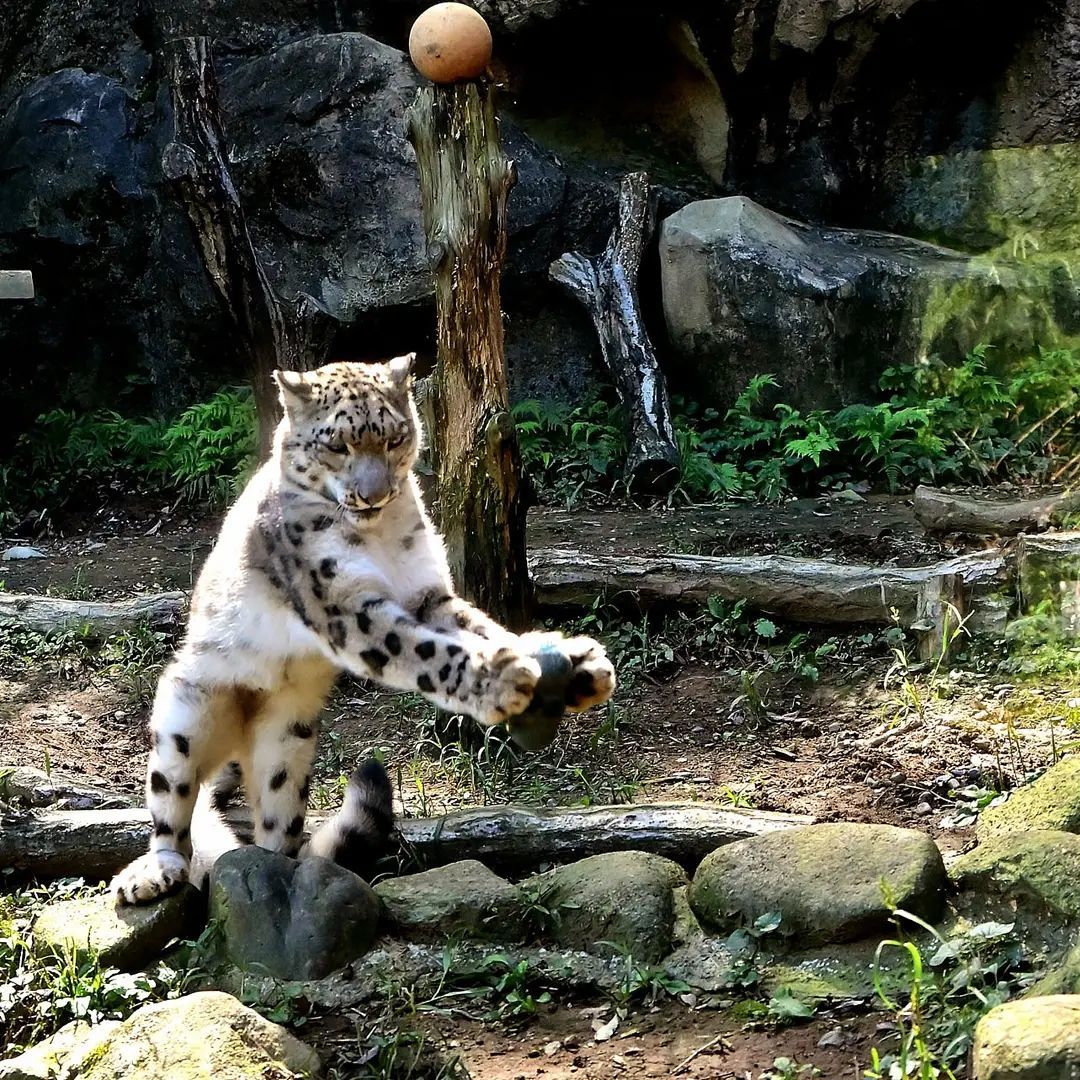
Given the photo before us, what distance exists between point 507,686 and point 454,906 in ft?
3.40

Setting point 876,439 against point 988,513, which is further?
point 876,439

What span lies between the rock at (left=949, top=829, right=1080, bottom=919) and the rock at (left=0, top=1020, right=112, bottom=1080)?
2414 mm

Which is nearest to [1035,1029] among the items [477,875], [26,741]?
[477,875]

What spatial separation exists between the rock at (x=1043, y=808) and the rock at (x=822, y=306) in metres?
6.40

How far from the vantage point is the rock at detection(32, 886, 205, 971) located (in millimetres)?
4434

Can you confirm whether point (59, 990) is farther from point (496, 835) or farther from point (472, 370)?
point (472, 370)

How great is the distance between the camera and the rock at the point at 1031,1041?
2918 mm

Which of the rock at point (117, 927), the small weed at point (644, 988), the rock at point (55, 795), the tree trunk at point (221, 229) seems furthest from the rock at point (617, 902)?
the tree trunk at point (221, 229)

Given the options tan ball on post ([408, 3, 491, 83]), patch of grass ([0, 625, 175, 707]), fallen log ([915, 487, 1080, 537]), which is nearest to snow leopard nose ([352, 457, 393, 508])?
tan ball on post ([408, 3, 491, 83])

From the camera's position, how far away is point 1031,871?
3.94 meters

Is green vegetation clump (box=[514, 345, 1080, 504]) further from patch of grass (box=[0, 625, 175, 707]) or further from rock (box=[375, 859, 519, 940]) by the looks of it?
rock (box=[375, 859, 519, 940])

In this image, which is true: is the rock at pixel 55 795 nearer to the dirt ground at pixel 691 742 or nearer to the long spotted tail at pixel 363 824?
the dirt ground at pixel 691 742

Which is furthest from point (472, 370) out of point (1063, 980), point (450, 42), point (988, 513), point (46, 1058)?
point (1063, 980)

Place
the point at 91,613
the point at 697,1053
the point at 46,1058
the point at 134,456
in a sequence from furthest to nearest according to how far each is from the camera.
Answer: the point at 134,456 < the point at 91,613 < the point at 697,1053 < the point at 46,1058
